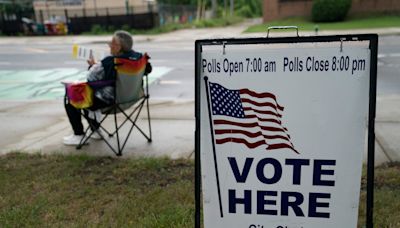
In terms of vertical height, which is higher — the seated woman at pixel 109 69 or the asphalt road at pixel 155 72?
the seated woman at pixel 109 69

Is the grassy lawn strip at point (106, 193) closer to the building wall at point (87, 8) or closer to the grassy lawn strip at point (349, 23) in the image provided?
the grassy lawn strip at point (349, 23)

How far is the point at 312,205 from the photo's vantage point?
2.16 m

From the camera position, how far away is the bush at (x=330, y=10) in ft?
87.2

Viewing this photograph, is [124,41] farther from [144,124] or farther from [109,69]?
[144,124]

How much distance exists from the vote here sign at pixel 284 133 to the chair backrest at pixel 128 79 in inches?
93.1

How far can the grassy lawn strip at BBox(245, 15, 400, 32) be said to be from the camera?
901 inches

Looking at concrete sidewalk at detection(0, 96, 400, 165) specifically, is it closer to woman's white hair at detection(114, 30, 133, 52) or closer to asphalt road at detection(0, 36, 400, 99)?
woman's white hair at detection(114, 30, 133, 52)

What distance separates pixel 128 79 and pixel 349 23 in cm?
2351

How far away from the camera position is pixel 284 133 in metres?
2.12

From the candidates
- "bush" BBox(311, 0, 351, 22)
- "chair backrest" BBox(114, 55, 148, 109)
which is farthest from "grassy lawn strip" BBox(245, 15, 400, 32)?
"chair backrest" BBox(114, 55, 148, 109)

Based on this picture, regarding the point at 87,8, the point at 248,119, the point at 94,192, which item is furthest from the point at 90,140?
the point at 87,8

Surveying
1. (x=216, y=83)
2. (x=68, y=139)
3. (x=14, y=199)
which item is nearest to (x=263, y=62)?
(x=216, y=83)

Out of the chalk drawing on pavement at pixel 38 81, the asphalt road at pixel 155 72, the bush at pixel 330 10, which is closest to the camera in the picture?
the asphalt road at pixel 155 72

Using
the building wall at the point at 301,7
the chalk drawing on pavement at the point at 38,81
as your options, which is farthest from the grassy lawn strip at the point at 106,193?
the building wall at the point at 301,7
